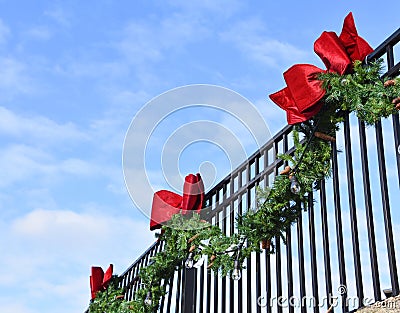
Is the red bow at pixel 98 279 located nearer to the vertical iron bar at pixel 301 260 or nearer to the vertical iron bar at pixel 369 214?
→ the vertical iron bar at pixel 301 260

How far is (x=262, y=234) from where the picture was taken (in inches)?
141

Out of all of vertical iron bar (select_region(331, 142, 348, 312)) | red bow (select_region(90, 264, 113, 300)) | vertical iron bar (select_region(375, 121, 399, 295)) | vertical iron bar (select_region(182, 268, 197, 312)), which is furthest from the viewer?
red bow (select_region(90, 264, 113, 300))

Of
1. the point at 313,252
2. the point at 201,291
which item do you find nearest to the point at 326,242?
the point at 313,252

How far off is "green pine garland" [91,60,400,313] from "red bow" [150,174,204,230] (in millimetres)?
172

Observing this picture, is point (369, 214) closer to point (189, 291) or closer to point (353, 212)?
point (353, 212)

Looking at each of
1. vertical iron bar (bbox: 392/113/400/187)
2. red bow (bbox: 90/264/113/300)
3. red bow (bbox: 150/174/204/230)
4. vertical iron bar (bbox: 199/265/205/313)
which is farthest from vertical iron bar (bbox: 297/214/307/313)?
red bow (bbox: 90/264/113/300)

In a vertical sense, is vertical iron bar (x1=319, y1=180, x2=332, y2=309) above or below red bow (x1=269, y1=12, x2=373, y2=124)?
→ below

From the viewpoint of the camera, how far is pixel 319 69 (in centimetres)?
332

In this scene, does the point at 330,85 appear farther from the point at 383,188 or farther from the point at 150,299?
the point at 150,299

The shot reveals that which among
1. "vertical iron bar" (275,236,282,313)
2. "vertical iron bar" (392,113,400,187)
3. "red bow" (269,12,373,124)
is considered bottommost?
"vertical iron bar" (275,236,282,313)

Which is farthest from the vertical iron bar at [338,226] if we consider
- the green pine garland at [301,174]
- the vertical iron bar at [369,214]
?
the vertical iron bar at [369,214]

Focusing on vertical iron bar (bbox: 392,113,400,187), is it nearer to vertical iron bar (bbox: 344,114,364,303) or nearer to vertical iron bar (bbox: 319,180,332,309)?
vertical iron bar (bbox: 344,114,364,303)

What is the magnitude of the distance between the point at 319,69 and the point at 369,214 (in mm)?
868

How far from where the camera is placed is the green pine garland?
3001 mm
